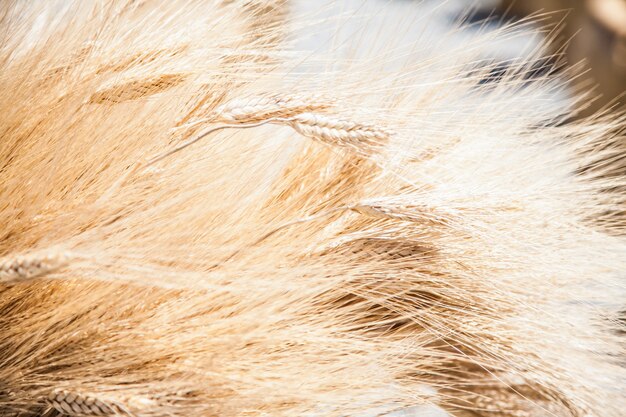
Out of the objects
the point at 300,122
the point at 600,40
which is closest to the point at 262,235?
the point at 300,122

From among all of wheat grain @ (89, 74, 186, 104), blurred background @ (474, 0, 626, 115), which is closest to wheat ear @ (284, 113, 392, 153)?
wheat grain @ (89, 74, 186, 104)

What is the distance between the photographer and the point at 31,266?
0.31 m

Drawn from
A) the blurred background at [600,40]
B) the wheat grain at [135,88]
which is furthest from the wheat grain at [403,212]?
the blurred background at [600,40]

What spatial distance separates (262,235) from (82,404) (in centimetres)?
16

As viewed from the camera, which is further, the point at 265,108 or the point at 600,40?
the point at 600,40

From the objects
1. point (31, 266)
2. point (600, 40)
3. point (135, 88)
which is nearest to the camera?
point (31, 266)

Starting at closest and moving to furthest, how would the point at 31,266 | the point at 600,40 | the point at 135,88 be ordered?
the point at 31,266, the point at 135,88, the point at 600,40

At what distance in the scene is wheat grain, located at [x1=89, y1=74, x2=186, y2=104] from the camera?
0.40 meters

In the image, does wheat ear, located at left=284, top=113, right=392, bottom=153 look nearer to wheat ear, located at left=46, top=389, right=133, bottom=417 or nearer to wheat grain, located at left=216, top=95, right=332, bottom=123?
wheat grain, located at left=216, top=95, right=332, bottom=123

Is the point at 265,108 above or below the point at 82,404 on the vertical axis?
above

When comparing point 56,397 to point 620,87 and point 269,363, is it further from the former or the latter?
point 620,87

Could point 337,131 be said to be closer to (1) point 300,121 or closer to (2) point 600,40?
(1) point 300,121

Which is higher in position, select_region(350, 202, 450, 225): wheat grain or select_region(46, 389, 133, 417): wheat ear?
select_region(350, 202, 450, 225): wheat grain

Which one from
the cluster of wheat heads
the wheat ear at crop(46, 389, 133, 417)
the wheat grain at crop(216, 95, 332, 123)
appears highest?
the wheat grain at crop(216, 95, 332, 123)
